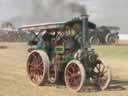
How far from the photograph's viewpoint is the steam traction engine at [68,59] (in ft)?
39.4

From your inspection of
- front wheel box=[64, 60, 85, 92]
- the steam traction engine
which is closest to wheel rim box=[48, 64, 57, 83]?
the steam traction engine

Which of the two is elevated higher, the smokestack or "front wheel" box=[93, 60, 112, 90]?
the smokestack

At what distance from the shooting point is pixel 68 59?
41.1 ft

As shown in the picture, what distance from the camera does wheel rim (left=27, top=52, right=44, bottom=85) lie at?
13.3 m

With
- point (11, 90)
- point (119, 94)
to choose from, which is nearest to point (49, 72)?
point (11, 90)

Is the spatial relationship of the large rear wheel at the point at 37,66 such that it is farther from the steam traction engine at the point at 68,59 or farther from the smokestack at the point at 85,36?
the smokestack at the point at 85,36

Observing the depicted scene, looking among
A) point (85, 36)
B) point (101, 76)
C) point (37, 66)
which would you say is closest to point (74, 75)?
point (101, 76)

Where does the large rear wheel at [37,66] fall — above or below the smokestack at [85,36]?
below

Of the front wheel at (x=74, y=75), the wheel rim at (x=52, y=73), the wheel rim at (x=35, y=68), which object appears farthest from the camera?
Result: the wheel rim at (x=35, y=68)

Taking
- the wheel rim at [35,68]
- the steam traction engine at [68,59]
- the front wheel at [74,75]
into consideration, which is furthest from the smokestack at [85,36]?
the wheel rim at [35,68]

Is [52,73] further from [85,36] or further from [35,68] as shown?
[85,36]

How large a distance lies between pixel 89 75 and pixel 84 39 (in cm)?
103

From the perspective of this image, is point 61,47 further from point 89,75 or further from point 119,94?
point 119,94

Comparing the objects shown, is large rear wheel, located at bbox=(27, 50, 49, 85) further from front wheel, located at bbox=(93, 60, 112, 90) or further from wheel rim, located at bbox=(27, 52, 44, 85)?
front wheel, located at bbox=(93, 60, 112, 90)
